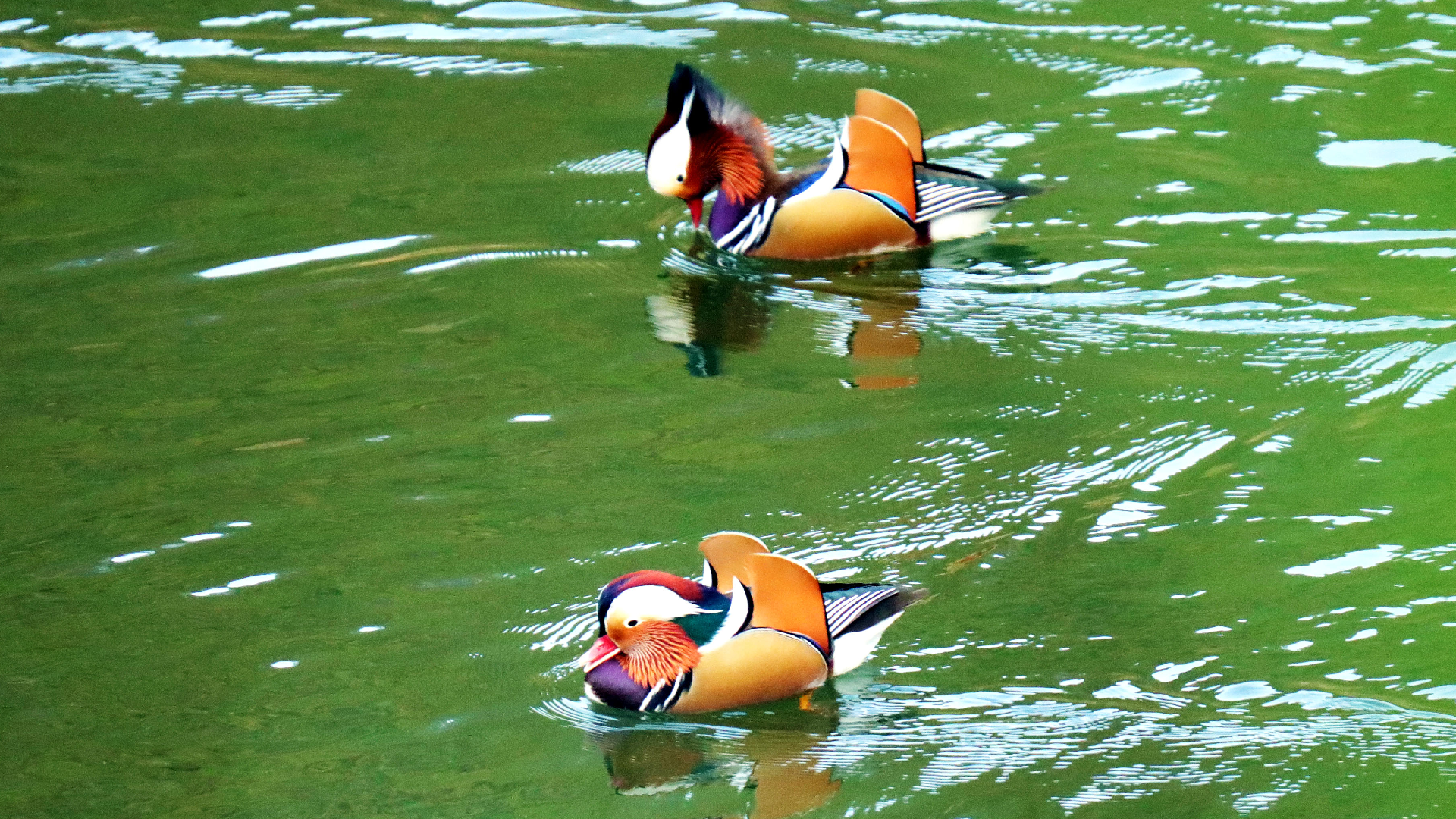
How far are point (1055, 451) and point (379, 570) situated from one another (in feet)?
7.04

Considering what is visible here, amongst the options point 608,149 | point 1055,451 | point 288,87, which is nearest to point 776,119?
point 608,149

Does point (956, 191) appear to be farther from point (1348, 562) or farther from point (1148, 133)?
point (1348, 562)

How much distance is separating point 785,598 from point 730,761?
42cm

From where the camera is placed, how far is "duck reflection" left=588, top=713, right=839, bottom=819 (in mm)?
3980

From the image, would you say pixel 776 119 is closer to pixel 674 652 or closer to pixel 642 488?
pixel 642 488

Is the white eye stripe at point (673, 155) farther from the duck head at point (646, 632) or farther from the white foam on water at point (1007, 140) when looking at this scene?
the duck head at point (646, 632)

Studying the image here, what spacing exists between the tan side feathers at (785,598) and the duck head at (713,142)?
128 inches

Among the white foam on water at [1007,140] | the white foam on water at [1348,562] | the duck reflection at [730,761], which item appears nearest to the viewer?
the duck reflection at [730,761]

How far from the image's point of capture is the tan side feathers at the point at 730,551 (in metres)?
4.32

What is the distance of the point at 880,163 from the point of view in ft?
23.2

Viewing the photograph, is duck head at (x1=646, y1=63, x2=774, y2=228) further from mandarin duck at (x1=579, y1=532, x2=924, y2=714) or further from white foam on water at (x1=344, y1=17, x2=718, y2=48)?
mandarin duck at (x1=579, y1=532, x2=924, y2=714)

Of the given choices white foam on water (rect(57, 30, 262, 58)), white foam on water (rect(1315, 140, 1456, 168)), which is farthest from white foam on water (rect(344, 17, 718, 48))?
white foam on water (rect(1315, 140, 1456, 168))

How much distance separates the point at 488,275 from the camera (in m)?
7.22

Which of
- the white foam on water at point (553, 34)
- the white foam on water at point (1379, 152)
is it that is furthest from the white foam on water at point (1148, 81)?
the white foam on water at point (553, 34)
